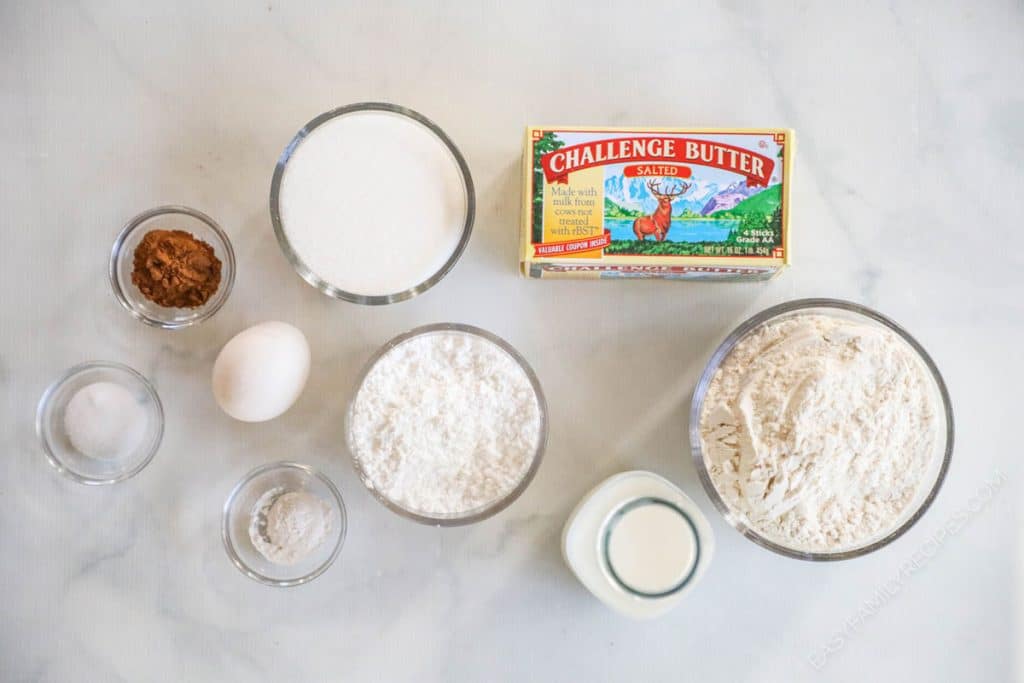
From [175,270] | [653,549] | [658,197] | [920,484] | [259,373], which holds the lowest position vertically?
[653,549]

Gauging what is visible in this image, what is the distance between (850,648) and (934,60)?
1.02 metres

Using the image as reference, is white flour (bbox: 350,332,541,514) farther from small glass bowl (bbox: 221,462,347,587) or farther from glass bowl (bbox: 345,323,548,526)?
small glass bowl (bbox: 221,462,347,587)

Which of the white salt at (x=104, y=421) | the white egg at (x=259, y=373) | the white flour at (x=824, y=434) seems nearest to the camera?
the white flour at (x=824, y=434)

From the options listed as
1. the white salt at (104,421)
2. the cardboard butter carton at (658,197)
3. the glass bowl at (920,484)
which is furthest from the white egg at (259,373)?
the glass bowl at (920,484)

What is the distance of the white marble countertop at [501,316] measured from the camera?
4.13 feet

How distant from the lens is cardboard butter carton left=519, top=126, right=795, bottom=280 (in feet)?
3.51

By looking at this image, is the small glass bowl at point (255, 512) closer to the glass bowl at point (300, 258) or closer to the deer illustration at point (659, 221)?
the glass bowl at point (300, 258)

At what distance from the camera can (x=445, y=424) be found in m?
1.09

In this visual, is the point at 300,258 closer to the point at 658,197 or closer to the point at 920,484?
the point at 658,197

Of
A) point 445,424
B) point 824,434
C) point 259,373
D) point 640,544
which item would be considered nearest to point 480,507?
point 445,424

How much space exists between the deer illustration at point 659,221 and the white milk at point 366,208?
28cm

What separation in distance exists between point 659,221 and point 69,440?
103 cm

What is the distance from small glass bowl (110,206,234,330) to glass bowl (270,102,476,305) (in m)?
0.14

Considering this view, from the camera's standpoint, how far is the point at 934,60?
1283mm
